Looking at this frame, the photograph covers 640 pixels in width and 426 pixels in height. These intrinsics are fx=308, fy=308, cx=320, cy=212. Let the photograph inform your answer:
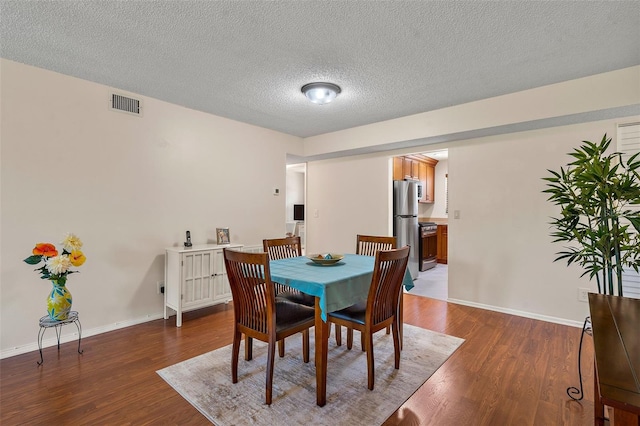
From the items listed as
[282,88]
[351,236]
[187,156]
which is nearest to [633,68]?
[282,88]

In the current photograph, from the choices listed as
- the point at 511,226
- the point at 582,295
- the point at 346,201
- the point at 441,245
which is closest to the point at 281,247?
the point at 346,201

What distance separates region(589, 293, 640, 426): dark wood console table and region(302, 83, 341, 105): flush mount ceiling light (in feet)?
8.08

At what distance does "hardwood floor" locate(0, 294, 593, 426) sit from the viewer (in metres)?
1.78

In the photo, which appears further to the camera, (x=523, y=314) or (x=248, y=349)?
(x=523, y=314)

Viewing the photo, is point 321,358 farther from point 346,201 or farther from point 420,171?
point 420,171

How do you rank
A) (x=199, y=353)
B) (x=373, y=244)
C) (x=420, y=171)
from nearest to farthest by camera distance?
(x=199, y=353) < (x=373, y=244) < (x=420, y=171)

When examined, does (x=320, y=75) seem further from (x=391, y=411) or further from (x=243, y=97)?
(x=391, y=411)

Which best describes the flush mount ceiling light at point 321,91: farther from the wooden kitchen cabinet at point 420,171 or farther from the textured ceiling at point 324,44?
A: the wooden kitchen cabinet at point 420,171

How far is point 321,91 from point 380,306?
199cm

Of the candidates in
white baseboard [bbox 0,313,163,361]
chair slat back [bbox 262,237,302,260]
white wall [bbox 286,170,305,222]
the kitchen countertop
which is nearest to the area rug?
chair slat back [bbox 262,237,302,260]

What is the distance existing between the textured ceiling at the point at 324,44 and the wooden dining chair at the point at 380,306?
1.48 metres

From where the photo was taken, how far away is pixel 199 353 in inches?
101

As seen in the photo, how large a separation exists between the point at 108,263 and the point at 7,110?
151 centimetres

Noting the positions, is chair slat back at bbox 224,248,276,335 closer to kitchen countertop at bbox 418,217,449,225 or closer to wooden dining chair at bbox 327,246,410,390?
wooden dining chair at bbox 327,246,410,390
